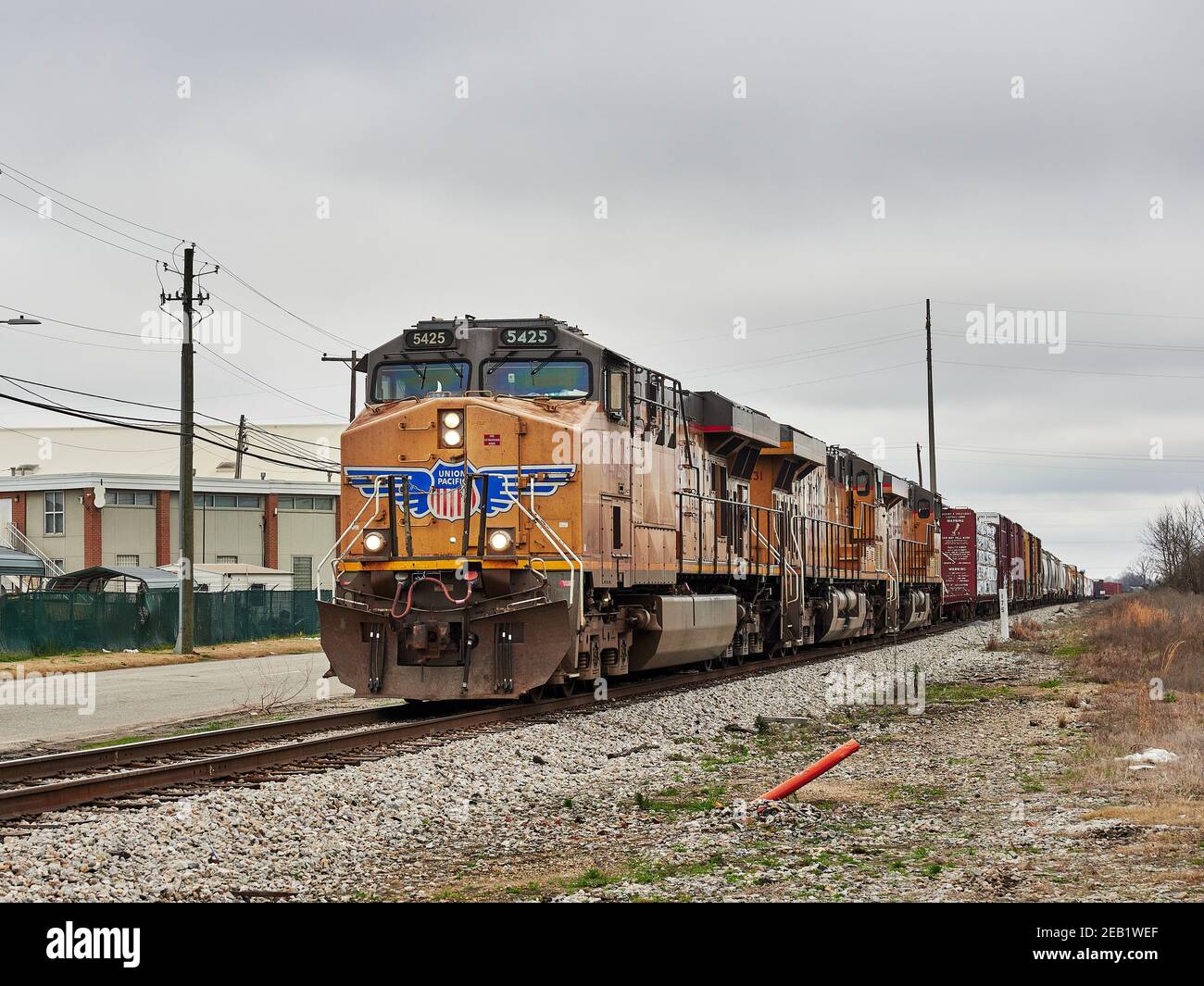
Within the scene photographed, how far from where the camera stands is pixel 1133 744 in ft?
39.0

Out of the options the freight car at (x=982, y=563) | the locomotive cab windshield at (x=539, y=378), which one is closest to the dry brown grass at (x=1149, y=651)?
the freight car at (x=982, y=563)

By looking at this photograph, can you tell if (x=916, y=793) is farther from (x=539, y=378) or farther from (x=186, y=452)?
(x=186, y=452)

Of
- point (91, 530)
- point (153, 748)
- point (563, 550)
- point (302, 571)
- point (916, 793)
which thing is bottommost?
point (916, 793)

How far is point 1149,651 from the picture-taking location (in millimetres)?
25438

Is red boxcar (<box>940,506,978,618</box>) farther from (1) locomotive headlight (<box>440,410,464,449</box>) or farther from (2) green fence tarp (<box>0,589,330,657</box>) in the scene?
(1) locomotive headlight (<box>440,410,464,449</box>)

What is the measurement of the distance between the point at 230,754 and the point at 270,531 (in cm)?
4530

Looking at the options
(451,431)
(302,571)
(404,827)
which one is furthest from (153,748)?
(302,571)

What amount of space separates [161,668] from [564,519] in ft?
51.6

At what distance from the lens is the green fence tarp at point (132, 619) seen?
94.3ft

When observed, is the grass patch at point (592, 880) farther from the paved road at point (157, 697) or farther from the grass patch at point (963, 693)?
the grass patch at point (963, 693)

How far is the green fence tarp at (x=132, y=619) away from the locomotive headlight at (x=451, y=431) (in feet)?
60.1

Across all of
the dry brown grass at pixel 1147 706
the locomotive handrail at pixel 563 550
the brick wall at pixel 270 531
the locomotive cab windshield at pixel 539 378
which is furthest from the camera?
the brick wall at pixel 270 531

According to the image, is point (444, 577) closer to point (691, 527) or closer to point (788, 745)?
point (788, 745)

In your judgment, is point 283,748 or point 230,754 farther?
point 230,754
